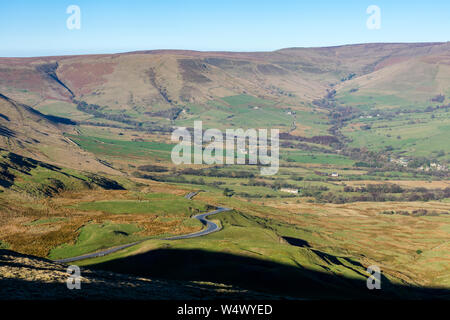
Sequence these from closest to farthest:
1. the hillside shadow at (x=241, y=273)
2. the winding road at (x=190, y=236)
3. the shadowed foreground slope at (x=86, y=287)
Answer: the shadowed foreground slope at (x=86, y=287), the hillside shadow at (x=241, y=273), the winding road at (x=190, y=236)

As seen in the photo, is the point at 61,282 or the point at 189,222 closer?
the point at 61,282

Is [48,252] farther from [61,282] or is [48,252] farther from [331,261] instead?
[331,261]

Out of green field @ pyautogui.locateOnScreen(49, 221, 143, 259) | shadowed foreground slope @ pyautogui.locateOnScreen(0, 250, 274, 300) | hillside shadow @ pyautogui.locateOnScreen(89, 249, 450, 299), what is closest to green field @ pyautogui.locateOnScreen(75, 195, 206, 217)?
green field @ pyautogui.locateOnScreen(49, 221, 143, 259)

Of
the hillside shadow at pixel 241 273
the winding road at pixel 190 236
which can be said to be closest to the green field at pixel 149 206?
the winding road at pixel 190 236

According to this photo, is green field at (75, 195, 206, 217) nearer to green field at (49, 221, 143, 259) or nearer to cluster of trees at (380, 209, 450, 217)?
green field at (49, 221, 143, 259)

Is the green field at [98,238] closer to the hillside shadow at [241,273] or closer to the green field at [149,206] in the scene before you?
the hillside shadow at [241,273]

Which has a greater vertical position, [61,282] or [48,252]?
[61,282]
